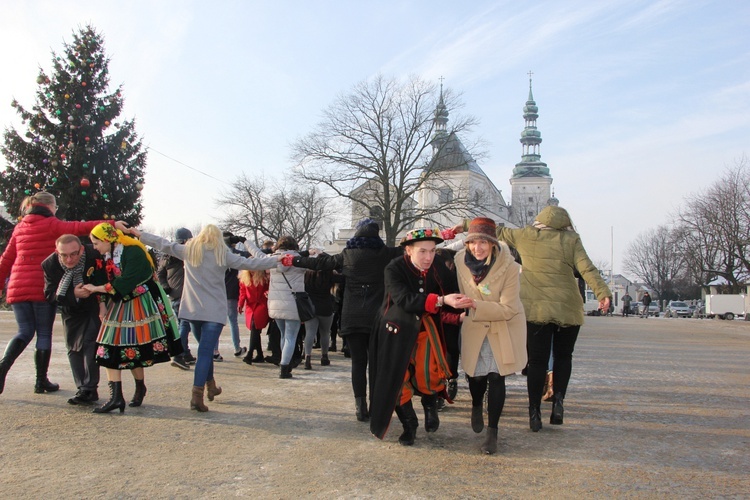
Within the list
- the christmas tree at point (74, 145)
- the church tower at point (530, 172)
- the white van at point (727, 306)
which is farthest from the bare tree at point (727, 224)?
the church tower at point (530, 172)

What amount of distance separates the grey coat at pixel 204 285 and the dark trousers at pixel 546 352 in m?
2.75

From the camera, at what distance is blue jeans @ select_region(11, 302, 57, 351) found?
6.21m

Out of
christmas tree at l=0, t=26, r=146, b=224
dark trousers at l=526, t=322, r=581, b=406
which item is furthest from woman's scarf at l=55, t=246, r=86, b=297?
christmas tree at l=0, t=26, r=146, b=224

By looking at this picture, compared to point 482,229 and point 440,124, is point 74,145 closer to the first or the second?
point 482,229

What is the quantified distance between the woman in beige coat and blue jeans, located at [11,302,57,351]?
4077 mm

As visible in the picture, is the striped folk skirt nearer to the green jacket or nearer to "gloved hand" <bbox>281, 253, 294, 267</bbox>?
"gloved hand" <bbox>281, 253, 294, 267</bbox>

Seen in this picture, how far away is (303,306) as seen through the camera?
7891mm

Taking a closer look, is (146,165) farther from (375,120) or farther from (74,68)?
(375,120)

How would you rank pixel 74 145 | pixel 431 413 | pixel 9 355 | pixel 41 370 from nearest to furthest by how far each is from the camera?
pixel 431 413
pixel 9 355
pixel 41 370
pixel 74 145

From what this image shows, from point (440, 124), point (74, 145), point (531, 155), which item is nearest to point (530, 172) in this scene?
point (531, 155)

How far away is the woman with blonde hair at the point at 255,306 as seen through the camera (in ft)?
29.6

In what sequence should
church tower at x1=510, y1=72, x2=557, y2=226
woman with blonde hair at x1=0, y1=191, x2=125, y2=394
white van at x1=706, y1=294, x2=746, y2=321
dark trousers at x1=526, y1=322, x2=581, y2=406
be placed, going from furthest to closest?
church tower at x1=510, y1=72, x2=557, y2=226, white van at x1=706, y1=294, x2=746, y2=321, woman with blonde hair at x1=0, y1=191, x2=125, y2=394, dark trousers at x1=526, y1=322, x2=581, y2=406

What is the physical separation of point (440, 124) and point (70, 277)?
37.7 metres

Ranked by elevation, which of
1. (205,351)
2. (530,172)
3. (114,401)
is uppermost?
(530,172)
